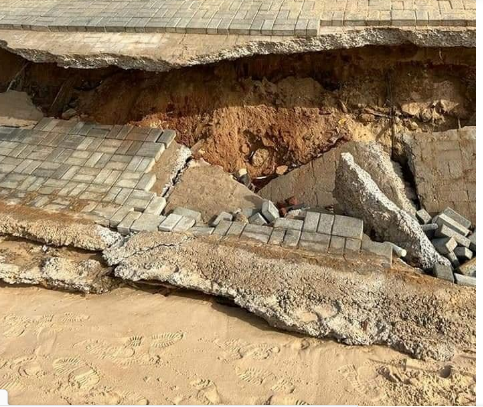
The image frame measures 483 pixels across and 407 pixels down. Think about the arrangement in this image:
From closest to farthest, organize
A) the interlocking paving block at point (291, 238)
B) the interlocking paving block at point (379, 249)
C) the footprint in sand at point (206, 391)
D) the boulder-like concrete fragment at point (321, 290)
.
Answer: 1. the footprint in sand at point (206, 391)
2. the boulder-like concrete fragment at point (321, 290)
3. the interlocking paving block at point (379, 249)
4. the interlocking paving block at point (291, 238)

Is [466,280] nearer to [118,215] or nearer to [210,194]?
[210,194]

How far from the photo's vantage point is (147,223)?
4.66m

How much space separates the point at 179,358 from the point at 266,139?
3412 mm

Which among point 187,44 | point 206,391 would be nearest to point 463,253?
point 206,391

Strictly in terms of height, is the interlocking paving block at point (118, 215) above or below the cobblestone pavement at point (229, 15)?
below

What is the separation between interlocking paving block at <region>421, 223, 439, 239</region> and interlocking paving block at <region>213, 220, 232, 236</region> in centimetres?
197

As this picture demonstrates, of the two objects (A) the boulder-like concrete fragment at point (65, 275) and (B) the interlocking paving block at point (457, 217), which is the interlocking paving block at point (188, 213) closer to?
(A) the boulder-like concrete fragment at point (65, 275)

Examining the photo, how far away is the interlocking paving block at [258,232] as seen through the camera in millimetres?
4309

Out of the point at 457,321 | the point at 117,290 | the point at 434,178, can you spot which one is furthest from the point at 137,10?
the point at 457,321

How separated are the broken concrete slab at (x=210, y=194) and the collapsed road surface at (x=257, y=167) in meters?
0.02

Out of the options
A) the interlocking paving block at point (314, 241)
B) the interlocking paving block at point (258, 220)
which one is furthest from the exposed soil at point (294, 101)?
the interlocking paving block at point (314, 241)

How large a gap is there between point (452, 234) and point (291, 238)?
1555 mm

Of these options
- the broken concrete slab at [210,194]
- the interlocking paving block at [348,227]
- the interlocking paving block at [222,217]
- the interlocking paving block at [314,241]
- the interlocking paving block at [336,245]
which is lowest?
the broken concrete slab at [210,194]

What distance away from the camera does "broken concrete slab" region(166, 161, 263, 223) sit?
5168mm
